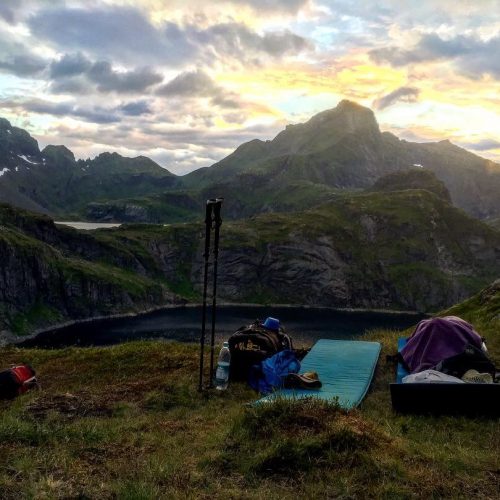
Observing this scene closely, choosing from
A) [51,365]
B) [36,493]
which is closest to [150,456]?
[36,493]

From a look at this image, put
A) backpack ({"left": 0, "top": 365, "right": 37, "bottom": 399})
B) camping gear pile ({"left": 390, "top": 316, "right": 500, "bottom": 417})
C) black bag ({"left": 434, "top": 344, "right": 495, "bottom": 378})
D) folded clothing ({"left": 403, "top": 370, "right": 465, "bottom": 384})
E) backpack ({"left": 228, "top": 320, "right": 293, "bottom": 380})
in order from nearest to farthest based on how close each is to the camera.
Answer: camping gear pile ({"left": 390, "top": 316, "right": 500, "bottom": 417})
folded clothing ({"left": 403, "top": 370, "right": 465, "bottom": 384})
black bag ({"left": 434, "top": 344, "right": 495, "bottom": 378})
backpack ({"left": 0, "top": 365, "right": 37, "bottom": 399})
backpack ({"left": 228, "top": 320, "right": 293, "bottom": 380})

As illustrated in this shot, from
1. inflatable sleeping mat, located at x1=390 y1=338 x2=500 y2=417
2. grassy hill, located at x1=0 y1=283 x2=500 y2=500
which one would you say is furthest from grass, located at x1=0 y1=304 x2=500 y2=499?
inflatable sleeping mat, located at x1=390 y1=338 x2=500 y2=417

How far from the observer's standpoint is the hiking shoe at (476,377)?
13.5 meters

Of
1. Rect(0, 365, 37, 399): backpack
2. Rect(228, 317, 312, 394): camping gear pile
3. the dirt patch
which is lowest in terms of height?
Rect(0, 365, 37, 399): backpack

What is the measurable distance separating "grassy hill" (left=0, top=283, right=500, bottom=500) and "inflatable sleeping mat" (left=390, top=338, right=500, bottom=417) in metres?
0.44

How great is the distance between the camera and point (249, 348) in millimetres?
17500

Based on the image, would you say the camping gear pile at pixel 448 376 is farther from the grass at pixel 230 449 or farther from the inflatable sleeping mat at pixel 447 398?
the grass at pixel 230 449

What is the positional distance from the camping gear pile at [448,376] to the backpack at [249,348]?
4606 millimetres

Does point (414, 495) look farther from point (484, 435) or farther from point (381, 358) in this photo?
point (381, 358)

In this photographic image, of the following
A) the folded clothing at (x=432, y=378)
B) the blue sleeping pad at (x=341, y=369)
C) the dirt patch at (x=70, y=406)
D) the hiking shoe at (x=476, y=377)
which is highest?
the hiking shoe at (x=476, y=377)

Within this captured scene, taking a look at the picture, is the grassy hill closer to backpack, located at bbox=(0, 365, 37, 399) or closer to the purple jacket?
backpack, located at bbox=(0, 365, 37, 399)

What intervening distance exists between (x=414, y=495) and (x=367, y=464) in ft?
3.64

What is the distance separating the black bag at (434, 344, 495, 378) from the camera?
1476cm

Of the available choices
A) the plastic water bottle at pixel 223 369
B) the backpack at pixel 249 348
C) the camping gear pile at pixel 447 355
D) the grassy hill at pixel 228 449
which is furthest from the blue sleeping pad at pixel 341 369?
the plastic water bottle at pixel 223 369
